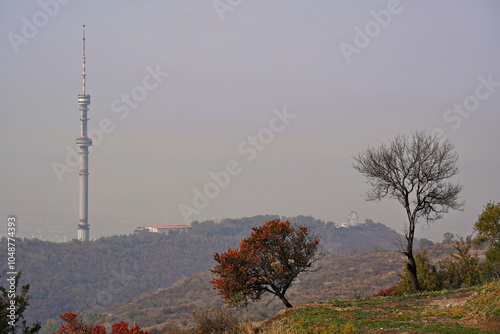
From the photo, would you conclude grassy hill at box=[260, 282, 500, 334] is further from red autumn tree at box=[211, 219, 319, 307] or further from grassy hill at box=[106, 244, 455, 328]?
grassy hill at box=[106, 244, 455, 328]

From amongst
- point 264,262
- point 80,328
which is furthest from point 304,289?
point 80,328

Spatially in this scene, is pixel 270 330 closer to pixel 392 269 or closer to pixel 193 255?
pixel 392 269

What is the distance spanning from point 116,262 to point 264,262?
144m

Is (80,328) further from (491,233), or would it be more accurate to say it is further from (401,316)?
(491,233)

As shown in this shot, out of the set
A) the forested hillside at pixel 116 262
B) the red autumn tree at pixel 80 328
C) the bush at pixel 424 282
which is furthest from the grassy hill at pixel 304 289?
the red autumn tree at pixel 80 328

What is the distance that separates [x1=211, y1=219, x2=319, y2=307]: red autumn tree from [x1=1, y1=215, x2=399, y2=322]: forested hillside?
84442mm

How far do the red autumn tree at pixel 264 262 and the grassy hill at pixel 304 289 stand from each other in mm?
48409

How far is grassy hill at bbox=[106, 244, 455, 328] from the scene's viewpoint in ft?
274

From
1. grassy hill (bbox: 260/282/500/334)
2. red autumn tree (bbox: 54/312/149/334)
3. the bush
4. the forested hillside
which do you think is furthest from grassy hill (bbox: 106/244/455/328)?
red autumn tree (bbox: 54/312/149/334)

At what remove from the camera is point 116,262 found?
165500mm

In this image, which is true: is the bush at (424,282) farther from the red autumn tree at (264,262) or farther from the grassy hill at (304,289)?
the grassy hill at (304,289)

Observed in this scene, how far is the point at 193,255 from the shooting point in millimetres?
182250

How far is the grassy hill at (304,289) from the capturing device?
83.5 m

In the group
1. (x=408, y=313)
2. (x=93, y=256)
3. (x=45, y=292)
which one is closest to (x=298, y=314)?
(x=408, y=313)
